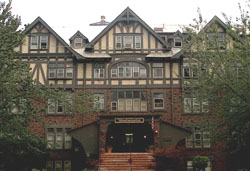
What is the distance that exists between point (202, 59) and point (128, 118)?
32.7 ft

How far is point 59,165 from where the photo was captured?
29.9 metres

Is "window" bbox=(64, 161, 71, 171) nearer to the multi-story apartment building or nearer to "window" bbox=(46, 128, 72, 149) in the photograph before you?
the multi-story apartment building

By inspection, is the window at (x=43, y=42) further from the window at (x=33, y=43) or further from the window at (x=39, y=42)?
the window at (x=33, y=43)

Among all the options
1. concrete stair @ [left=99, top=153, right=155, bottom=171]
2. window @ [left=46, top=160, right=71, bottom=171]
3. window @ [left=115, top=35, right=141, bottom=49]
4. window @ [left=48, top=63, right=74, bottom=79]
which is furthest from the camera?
window @ [left=115, top=35, right=141, bottom=49]

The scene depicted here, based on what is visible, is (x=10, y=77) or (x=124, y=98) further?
(x=124, y=98)

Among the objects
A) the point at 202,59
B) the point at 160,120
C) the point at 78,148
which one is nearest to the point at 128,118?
the point at 160,120

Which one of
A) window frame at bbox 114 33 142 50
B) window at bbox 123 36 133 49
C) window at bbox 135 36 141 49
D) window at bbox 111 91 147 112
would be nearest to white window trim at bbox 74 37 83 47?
window frame at bbox 114 33 142 50

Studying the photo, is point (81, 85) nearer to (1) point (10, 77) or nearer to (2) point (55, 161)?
(2) point (55, 161)

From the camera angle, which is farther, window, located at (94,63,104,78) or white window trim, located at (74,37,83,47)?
white window trim, located at (74,37,83,47)

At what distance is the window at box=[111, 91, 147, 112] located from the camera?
100ft

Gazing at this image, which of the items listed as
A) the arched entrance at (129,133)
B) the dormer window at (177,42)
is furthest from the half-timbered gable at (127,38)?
the arched entrance at (129,133)

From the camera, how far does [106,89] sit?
101ft

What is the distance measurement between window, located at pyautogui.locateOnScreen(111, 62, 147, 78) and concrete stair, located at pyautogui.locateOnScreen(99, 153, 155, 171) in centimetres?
753

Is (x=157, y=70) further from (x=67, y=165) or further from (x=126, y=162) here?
(x=67, y=165)
